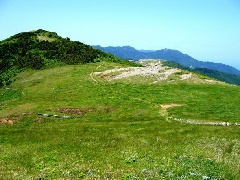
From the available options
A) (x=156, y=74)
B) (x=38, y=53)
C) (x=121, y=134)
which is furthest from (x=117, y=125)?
Answer: (x=38, y=53)

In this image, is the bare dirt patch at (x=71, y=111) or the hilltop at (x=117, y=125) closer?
the hilltop at (x=117, y=125)

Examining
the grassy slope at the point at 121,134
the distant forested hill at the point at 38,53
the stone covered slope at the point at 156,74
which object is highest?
the distant forested hill at the point at 38,53

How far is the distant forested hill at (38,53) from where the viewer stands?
112m

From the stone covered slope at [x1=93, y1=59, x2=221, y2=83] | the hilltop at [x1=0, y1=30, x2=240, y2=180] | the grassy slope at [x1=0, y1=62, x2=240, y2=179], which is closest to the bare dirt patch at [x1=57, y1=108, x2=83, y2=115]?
the hilltop at [x1=0, y1=30, x2=240, y2=180]

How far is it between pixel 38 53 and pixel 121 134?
86.1 meters

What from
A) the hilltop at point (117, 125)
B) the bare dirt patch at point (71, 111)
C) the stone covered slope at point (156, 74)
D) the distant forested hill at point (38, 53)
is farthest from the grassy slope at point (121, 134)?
the distant forested hill at point (38, 53)

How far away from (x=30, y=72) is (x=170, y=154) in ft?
270

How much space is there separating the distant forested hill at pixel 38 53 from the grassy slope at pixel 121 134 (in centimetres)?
3176

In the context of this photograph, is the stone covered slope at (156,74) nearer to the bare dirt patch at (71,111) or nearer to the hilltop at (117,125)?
the hilltop at (117,125)

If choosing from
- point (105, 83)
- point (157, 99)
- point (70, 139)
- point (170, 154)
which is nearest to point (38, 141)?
point (70, 139)

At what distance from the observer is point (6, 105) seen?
67.1m

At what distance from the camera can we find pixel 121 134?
42031 mm

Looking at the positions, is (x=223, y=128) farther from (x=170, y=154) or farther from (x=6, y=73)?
(x=6, y=73)

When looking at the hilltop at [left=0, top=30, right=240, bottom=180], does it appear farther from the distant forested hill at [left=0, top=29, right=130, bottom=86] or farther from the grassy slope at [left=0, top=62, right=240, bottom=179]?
the distant forested hill at [left=0, top=29, right=130, bottom=86]
